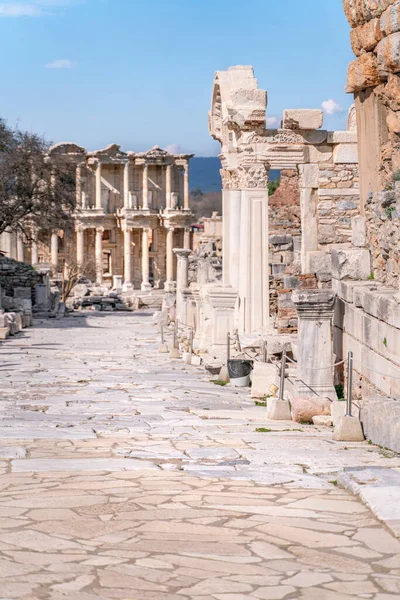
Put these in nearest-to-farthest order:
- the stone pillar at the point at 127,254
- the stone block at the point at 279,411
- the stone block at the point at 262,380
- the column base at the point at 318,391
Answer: the stone block at the point at 279,411, the column base at the point at 318,391, the stone block at the point at 262,380, the stone pillar at the point at 127,254

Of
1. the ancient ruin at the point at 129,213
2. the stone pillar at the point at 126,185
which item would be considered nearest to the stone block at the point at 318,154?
the ancient ruin at the point at 129,213

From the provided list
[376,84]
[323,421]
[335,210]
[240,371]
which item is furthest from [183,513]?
[335,210]

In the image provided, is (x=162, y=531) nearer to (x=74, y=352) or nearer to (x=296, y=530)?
(x=296, y=530)

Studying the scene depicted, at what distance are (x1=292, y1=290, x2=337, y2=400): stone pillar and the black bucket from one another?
4143 mm

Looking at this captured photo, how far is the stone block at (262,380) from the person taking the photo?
13.9m

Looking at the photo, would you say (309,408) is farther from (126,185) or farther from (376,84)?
(126,185)

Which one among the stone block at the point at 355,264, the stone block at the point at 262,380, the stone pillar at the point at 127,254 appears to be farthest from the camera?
the stone pillar at the point at 127,254

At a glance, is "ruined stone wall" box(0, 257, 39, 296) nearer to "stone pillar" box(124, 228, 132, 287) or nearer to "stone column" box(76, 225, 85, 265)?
"stone column" box(76, 225, 85, 265)

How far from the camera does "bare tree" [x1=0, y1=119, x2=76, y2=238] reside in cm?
4256

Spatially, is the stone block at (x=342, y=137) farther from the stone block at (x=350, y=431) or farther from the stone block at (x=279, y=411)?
the stone block at (x=350, y=431)

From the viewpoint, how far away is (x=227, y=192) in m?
21.4

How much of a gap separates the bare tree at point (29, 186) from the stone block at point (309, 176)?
26189 mm

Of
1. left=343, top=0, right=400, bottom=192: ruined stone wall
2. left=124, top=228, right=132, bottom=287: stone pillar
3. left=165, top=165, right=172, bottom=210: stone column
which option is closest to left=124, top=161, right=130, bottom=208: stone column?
left=124, top=228, right=132, bottom=287: stone pillar

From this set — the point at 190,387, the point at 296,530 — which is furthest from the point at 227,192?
the point at 296,530
